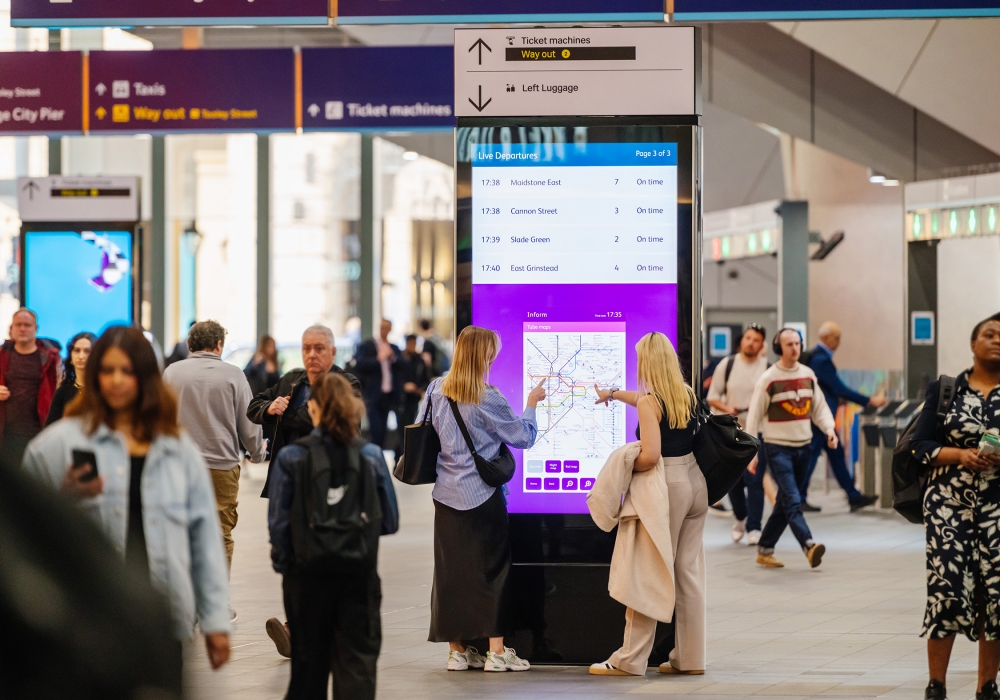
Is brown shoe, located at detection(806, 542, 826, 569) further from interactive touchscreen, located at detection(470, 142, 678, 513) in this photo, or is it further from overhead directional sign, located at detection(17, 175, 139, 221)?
overhead directional sign, located at detection(17, 175, 139, 221)

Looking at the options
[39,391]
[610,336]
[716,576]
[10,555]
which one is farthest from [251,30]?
[10,555]

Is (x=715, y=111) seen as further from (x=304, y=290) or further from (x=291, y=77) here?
(x=291, y=77)

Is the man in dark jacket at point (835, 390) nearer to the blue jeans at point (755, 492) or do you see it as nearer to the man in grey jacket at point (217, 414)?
the blue jeans at point (755, 492)

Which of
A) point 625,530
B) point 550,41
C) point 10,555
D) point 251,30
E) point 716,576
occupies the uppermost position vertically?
point 251,30

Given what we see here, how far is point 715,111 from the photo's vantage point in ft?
61.7

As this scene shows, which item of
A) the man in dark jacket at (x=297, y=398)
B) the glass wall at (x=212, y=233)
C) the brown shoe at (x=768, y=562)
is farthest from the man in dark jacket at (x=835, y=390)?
→ the glass wall at (x=212, y=233)

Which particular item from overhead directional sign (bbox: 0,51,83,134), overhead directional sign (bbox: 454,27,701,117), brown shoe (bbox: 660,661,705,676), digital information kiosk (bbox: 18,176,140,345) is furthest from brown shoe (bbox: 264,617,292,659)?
→ overhead directional sign (bbox: 0,51,83,134)

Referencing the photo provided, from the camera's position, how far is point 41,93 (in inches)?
458

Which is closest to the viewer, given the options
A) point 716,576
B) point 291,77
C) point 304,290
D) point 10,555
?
point 10,555

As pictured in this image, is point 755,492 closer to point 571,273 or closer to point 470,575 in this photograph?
point 571,273

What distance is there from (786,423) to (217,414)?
4697mm

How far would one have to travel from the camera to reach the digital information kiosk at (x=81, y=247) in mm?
12492

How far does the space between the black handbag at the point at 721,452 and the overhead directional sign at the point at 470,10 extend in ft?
6.71

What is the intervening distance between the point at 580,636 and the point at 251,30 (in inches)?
509
